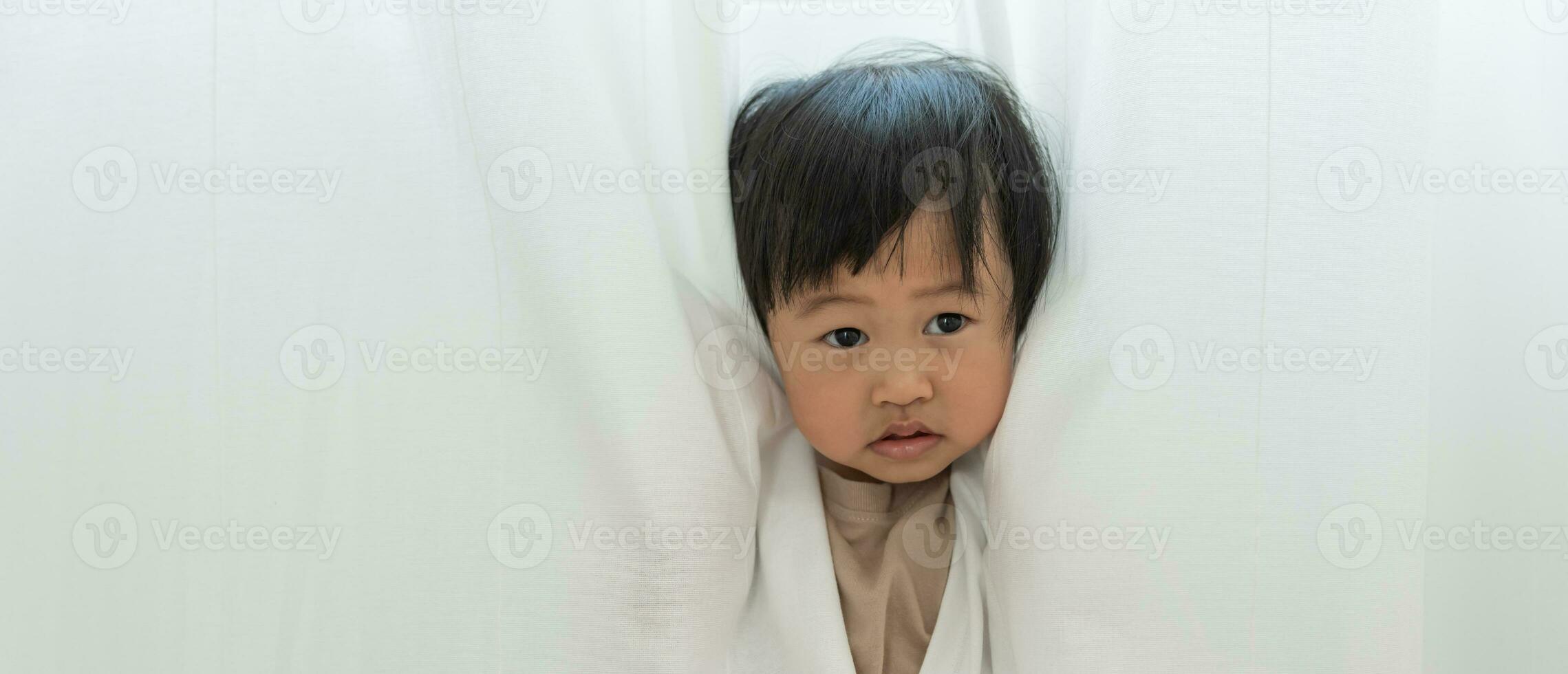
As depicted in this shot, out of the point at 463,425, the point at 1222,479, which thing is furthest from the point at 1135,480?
the point at 463,425

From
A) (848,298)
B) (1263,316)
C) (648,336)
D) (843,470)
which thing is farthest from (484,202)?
(1263,316)

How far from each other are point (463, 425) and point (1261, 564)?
601 mm

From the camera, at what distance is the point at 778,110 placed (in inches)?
36.4

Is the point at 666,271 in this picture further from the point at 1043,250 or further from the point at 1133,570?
the point at 1133,570

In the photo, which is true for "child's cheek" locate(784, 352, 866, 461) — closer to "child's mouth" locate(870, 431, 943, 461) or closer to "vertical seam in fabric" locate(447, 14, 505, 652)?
"child's mouth" locate(870, 431, 943, 461)

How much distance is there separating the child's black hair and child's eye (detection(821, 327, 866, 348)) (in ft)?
0.14

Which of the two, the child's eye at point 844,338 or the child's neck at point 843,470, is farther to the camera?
the child's neck at point 843,470

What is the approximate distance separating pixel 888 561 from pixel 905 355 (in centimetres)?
19

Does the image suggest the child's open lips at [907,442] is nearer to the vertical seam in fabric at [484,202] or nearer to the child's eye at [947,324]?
the child's eye at [947,324]

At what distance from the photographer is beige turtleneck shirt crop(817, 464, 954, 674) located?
0.91 metres

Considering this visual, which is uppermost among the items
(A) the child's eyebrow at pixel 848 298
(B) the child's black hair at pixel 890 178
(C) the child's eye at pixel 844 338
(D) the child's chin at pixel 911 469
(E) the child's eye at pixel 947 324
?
(B) the child's black hair at pixel 890 178

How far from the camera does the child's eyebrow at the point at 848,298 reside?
85cm

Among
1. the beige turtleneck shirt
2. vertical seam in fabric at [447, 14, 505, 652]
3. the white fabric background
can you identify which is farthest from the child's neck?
vertical seam in fabric at [447, 14, 505, 652]

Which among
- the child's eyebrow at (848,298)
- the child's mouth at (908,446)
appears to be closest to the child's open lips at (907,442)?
the child's mouth at (908,446)
